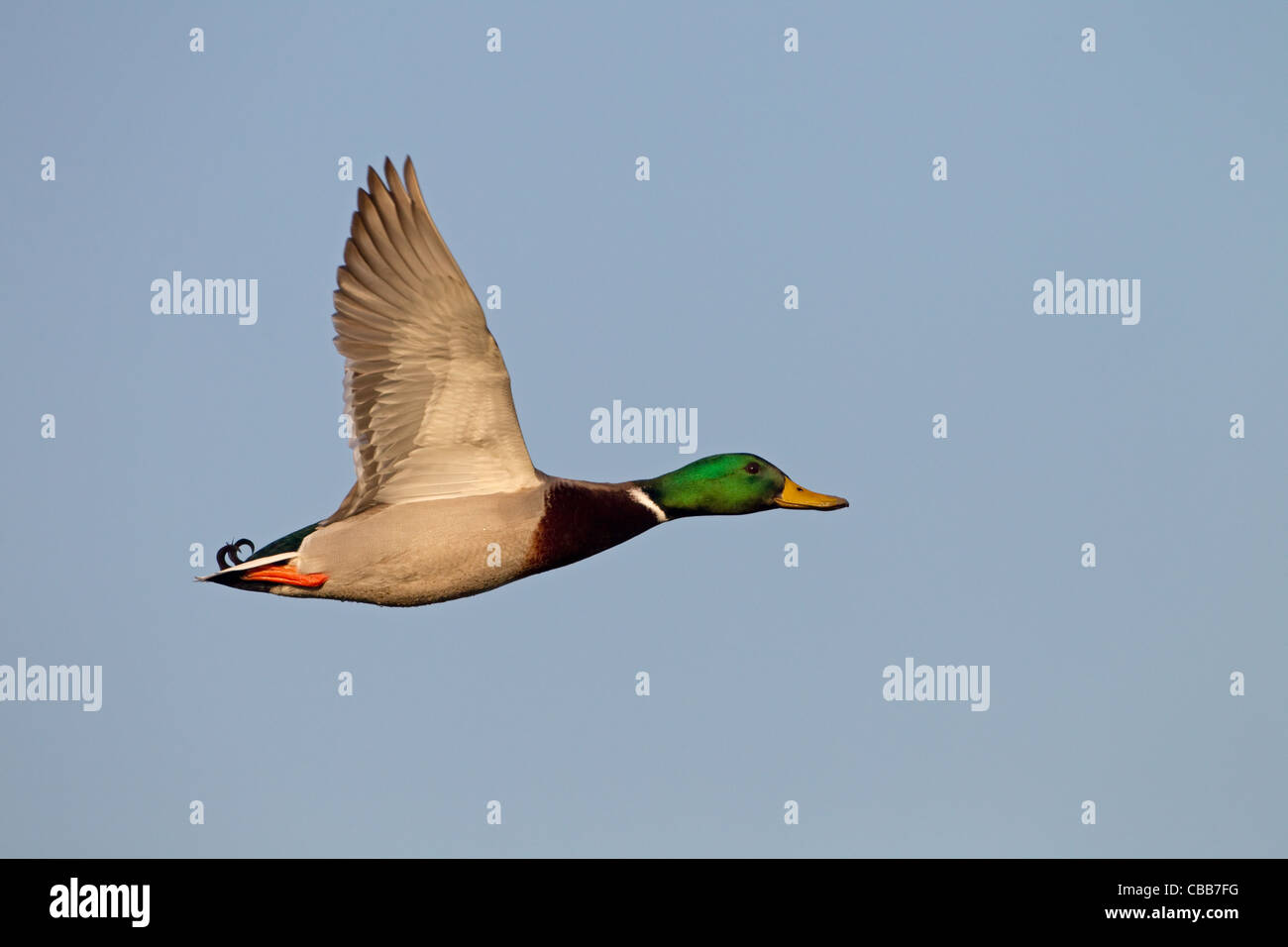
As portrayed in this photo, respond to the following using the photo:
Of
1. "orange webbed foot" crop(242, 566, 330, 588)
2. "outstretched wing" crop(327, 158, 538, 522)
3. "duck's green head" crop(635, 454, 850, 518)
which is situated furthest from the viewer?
"duck's green head" crop(635, 454, 850, 518)

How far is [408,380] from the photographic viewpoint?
13.1m

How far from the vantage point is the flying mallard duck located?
12859 millimetres

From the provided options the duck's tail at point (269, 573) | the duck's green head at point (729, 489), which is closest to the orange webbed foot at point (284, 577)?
the duck's tail at point (269, 573)

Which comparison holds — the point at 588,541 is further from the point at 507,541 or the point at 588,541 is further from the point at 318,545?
the point at 318,545

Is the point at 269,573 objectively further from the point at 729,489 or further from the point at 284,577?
the point at 729,489

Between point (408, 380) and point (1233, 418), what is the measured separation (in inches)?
434

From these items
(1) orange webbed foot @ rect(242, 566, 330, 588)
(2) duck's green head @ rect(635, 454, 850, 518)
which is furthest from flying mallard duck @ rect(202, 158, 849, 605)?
(2) duck's green head @ rect(635, 454, 850, 518)

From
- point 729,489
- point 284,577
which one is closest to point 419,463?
point 284,577

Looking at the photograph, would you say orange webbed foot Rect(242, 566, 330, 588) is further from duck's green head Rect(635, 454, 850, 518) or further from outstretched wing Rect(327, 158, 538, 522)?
duck's green head Rect(635, 454, 850, 518)

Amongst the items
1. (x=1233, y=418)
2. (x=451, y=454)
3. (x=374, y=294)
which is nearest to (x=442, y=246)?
(x=374, y=294)

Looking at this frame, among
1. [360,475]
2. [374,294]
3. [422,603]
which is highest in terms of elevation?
[374,294]

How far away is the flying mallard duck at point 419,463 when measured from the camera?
1286 centimetres

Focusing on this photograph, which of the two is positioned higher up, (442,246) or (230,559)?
(442,246)

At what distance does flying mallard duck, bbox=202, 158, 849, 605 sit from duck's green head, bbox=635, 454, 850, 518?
731 mm
